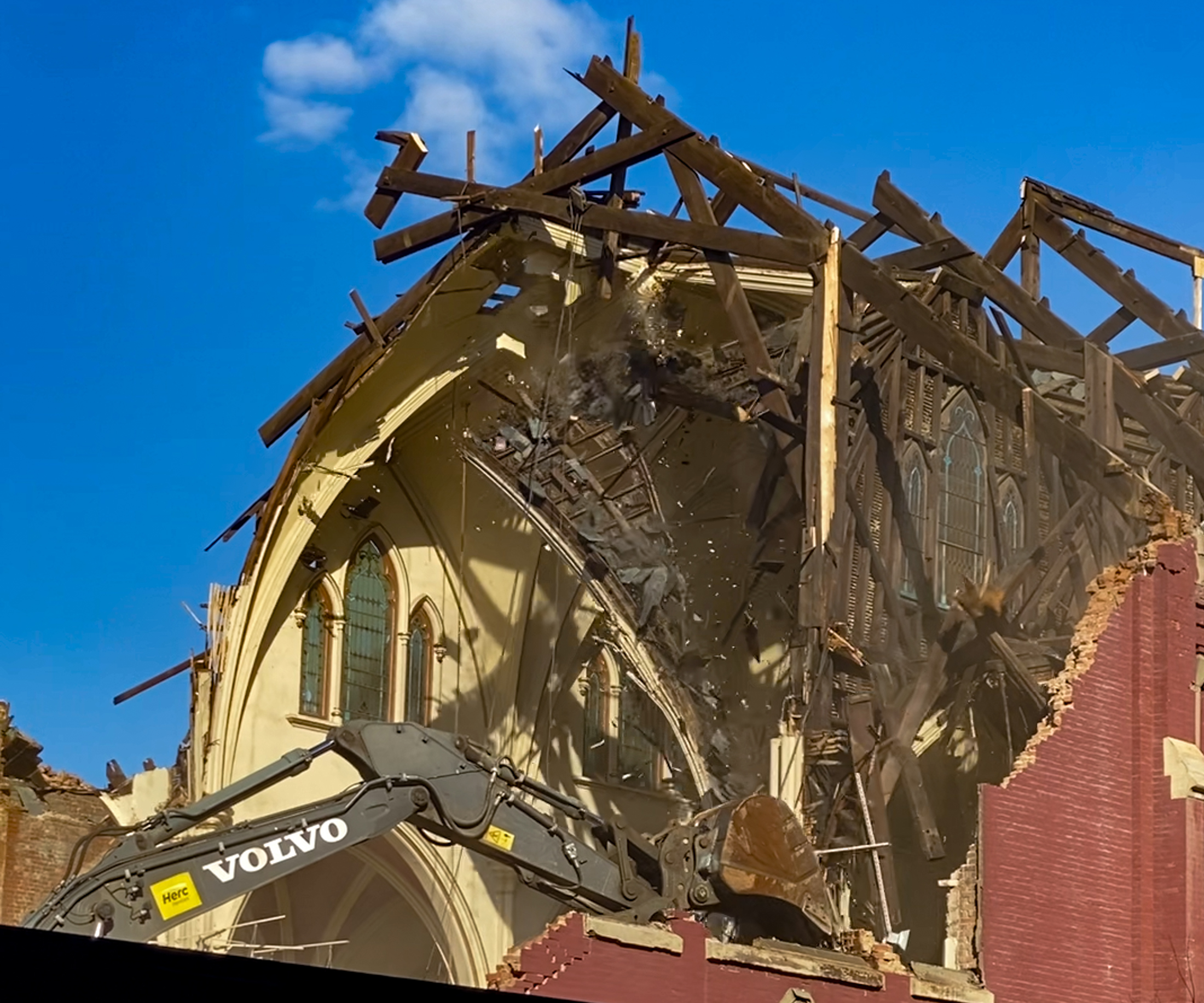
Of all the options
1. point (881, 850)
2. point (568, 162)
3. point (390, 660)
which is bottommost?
point (881, 850)

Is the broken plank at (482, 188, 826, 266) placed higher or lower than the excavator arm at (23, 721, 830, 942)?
higher

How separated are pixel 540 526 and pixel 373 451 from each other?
7.65 ft

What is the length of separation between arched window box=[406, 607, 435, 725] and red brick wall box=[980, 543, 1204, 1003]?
9.29 meters

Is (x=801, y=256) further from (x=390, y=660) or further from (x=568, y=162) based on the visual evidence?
(x=390, y=660)

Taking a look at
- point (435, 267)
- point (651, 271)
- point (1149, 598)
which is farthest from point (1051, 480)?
point (435, 267)

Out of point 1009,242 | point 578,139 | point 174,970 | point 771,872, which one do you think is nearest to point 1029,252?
point 1009,242

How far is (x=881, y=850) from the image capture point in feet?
76.4

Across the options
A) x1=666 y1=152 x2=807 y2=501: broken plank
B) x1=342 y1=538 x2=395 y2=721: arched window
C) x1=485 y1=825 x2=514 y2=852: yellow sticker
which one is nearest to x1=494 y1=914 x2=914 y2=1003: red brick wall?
x1=485 y1=825 x2=514 y2=852: yellow sticker

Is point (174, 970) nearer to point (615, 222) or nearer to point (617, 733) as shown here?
point (615, 222)

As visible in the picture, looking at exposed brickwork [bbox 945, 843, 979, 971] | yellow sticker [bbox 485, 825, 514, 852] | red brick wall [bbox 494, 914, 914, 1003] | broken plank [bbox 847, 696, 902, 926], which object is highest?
broken plank [bbox 847, 696, 902, 926]

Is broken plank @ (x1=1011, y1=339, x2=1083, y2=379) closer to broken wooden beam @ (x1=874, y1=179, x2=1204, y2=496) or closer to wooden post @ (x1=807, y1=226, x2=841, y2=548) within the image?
broken wooden beam @ (x1=874, y1=179, x2=1204, y2=496)

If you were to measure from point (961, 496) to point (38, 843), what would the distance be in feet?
43.5

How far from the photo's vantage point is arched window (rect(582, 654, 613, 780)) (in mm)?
31000

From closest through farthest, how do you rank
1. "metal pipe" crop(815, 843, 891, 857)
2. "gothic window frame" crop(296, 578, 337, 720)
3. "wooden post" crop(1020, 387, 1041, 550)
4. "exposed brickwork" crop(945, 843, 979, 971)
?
1. "metal pipe" crop(815, 843, 891, 857)
2. "exposed brickwork" crop(945, 843, 979, 971)
3. "wooden post" crop(1020, 387, 1041, 550)
4. "gothic window frame" crop(296, 578, 337, 720)
